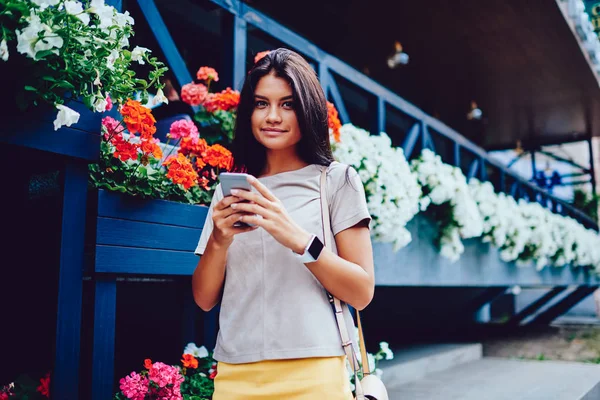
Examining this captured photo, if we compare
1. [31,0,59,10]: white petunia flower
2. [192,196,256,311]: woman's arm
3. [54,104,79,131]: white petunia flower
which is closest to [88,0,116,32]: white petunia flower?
[31,0,59,10]: white petunia flower

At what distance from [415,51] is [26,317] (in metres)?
6.32

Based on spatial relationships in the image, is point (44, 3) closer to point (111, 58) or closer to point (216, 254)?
point (111, 58)

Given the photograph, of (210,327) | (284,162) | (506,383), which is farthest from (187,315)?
(506,383)

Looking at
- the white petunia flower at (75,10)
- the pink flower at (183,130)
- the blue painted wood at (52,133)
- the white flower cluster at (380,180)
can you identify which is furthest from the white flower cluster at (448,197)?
the white petunia flower at (75,10)

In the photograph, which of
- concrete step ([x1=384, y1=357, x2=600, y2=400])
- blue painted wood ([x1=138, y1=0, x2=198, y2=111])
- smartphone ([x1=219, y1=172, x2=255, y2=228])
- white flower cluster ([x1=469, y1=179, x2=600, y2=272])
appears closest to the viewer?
smartphone ([x1=219, y1=172, x2=255, y2=228])

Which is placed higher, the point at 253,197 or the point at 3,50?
the point at 3,50

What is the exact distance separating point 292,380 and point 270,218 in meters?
0.40

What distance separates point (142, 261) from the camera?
2207 millimetres

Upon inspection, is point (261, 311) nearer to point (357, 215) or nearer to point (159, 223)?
point (357, 215)

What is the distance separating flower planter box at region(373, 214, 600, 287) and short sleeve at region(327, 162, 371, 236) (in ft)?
7.69

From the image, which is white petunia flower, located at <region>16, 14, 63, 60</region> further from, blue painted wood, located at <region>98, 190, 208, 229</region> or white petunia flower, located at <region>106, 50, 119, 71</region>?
blue painted wood, located at <region>98, 190, 208, 229</region>

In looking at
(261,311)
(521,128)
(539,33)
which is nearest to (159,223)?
(261,311)

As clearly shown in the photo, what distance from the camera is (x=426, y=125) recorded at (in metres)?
4.92

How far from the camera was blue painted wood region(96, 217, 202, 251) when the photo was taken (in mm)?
2072
